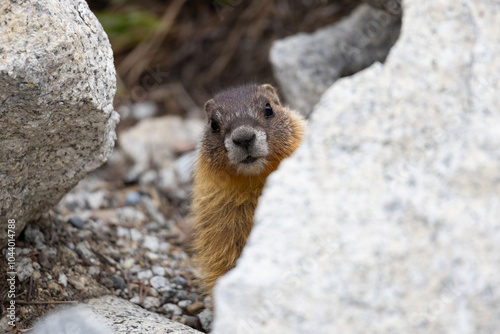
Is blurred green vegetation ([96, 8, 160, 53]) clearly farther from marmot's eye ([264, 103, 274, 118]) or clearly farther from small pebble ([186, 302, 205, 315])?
small pebble ([186, 302, 205, 315])

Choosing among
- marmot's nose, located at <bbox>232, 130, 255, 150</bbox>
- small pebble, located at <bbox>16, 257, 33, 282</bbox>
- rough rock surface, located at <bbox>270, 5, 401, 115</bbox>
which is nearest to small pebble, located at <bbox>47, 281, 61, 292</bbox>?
small pebble, located at <bbox>16, 257, 33, 282</bbox>

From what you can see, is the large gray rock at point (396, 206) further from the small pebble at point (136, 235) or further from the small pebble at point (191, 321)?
the small pebble at point (136, 235)

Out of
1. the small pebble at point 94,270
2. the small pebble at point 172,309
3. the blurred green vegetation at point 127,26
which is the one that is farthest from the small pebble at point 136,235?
the blurred green vegetation at point 127,26

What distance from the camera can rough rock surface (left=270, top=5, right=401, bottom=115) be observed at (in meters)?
6.29

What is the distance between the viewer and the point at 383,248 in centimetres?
219

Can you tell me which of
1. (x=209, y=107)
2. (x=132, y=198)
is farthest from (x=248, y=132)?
(x=132, y=198)

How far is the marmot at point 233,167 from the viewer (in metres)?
3.96

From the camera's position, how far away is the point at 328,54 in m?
6.54

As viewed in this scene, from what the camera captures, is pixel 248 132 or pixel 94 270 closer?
pixel 248 132

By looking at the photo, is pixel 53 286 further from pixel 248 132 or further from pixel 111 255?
pixel 248 132

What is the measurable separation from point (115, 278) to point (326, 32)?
13.2ft

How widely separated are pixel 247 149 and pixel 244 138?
0.26 ft

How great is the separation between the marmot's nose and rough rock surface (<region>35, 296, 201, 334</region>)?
4.04 feet

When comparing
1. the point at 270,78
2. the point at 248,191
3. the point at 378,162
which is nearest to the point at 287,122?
the point at 248,191
